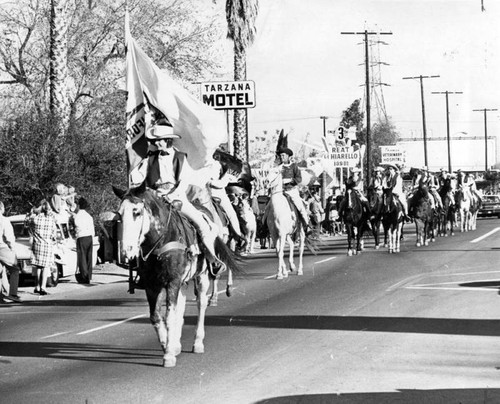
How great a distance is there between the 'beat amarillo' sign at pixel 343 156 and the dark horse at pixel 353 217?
14.7 meters

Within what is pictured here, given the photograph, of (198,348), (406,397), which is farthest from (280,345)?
(406,397)

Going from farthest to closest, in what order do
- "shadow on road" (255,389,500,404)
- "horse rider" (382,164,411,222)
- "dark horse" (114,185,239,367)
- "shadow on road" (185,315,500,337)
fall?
"horse rider" (382,164,411,222) → "shadow on road" (185,315,500,337) → "dark horse" (114,185,239,367) → "shadow on road" (255,389,500,404)

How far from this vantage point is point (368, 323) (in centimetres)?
1412

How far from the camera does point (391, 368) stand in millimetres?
10539

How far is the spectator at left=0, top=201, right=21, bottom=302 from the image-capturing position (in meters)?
18.4

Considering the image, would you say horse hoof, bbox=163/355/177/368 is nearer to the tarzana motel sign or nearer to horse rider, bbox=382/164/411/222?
the tarzana motel sign

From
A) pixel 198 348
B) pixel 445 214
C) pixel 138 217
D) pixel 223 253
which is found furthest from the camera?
pixel 445 214

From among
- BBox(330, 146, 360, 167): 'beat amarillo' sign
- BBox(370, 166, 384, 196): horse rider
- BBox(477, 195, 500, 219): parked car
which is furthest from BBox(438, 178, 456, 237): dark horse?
BBox(477, 195, 500, 219): parked car

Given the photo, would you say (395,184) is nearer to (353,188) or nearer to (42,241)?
(353,188)

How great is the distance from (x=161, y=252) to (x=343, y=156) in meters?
34.8

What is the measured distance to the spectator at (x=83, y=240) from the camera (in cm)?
2253

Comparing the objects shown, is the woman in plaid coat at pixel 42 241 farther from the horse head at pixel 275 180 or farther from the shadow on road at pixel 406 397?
the shadow on road at pixel 406 397

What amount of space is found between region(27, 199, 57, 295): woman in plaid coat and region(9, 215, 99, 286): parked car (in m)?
0.84

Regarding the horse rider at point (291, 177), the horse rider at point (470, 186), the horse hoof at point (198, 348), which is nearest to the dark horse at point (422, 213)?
the horse rider at point (470, 186)
